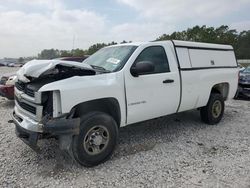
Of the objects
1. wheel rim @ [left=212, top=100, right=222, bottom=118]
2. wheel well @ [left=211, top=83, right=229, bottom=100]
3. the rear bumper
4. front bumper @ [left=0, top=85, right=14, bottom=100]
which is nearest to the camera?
wheel rim @ [left=212, top=100, right=222, bottom=118]

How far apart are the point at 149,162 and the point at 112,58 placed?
6.29 ft

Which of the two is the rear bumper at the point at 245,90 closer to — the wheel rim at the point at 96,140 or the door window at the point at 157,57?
the door window at the point at 157,57

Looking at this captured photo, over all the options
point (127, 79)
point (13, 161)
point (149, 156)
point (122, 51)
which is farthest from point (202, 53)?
point (13, 161)

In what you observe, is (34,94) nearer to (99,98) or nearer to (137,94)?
(99,98)

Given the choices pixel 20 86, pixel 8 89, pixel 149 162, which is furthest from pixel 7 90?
pixel 149 162

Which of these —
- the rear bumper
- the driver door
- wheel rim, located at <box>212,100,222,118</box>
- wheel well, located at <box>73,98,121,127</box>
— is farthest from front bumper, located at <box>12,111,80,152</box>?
the rear bumper

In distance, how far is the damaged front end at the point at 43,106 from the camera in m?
3.21

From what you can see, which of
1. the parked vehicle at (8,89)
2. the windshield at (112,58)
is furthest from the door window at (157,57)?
→ the parked vehicle at (8,89)

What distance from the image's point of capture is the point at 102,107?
3.82 meters

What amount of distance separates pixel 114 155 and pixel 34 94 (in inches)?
64.7

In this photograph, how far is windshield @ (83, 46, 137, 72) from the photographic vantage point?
4058 mm

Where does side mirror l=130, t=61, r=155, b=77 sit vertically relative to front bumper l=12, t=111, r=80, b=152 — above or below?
above

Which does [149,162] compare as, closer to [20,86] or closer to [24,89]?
[24,89]

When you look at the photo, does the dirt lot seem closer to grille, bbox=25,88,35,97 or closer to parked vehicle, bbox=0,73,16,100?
grille, bbox=25,88,35,97
